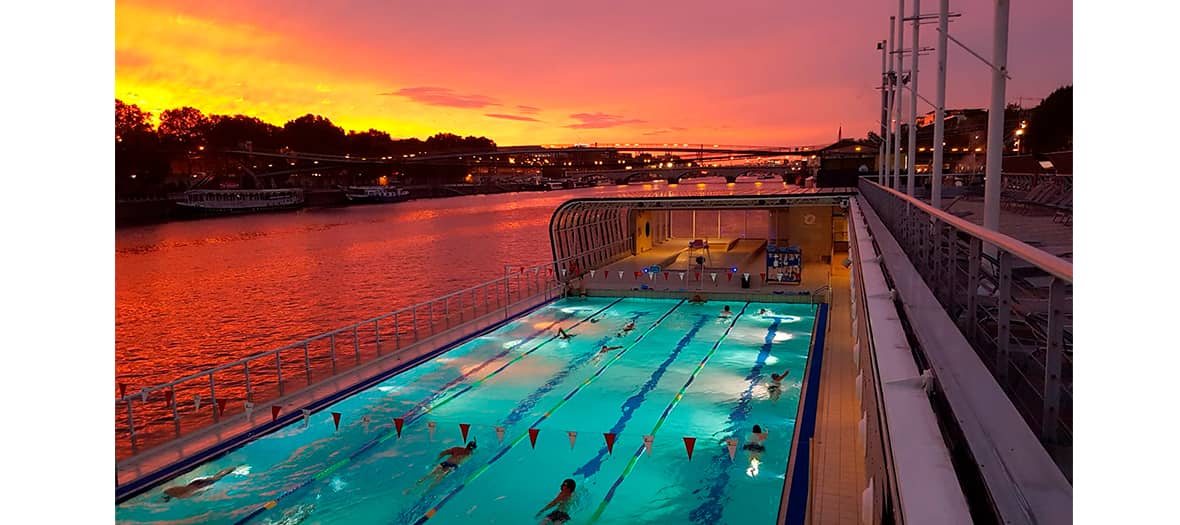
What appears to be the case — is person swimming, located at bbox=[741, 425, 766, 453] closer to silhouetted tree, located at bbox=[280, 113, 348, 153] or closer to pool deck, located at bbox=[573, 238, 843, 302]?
pool deck, located at bbox=[573, 238, 843, 302]

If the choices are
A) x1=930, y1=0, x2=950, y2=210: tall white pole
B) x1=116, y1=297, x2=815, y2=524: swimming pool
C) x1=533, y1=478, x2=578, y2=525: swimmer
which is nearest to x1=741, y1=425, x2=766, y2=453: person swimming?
x1=116, y1=297, x2=815, y2=524: swimming pool

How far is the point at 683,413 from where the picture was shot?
14453mm

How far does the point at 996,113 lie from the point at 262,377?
20.0 m

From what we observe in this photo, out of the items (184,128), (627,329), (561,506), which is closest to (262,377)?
(627,329)

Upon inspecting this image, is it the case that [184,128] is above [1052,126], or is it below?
above

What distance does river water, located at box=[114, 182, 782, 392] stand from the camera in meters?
27.6

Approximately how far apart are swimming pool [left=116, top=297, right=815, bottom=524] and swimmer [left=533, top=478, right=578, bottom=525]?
0.45 ft

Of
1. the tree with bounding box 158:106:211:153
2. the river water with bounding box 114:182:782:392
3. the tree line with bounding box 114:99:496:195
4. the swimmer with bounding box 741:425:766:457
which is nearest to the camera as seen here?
the swimmer with bounding box 741:425:766:457

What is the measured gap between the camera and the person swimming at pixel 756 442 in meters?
12.2

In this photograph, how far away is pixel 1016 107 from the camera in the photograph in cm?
5328

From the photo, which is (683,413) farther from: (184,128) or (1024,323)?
(184,128)
